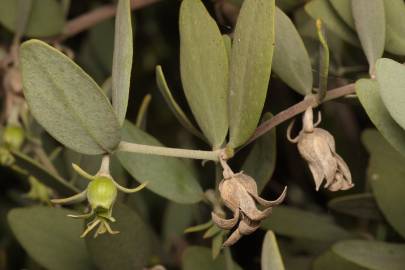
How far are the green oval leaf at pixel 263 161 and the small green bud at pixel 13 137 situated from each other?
301 millimetres

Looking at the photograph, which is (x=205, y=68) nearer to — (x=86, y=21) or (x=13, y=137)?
(x=13, y=137)

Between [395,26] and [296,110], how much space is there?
145 millimetres

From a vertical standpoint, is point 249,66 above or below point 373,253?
above

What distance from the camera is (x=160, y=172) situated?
0.88 meters

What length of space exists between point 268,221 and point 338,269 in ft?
0.44

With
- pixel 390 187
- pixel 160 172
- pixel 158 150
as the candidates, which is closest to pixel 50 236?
pixel 160 172

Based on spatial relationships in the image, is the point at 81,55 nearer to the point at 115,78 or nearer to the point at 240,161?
the point at 240,161

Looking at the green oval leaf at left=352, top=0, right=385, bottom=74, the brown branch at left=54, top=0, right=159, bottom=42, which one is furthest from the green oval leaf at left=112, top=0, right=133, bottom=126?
the brown branch at left=54, top=0, right=159, bottom=42

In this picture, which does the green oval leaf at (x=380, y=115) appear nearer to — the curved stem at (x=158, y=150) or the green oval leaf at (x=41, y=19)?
the curved stem at (x=158, y=150)

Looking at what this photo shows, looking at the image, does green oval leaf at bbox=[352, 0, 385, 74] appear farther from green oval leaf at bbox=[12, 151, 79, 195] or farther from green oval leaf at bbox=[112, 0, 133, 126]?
green oval leaf at bbox=[12, 151, 79, 195]

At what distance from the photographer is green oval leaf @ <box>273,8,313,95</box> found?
807mm

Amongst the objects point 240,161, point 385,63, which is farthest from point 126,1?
point 240,161

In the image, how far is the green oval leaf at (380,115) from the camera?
0.71 metres

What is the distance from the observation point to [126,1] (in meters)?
0.71
